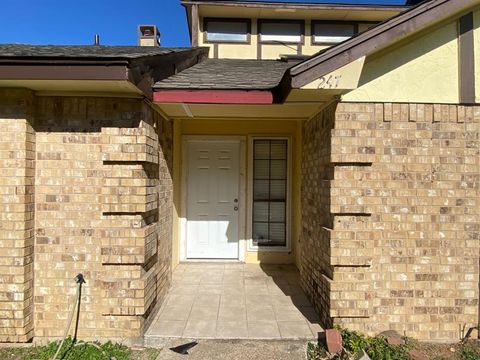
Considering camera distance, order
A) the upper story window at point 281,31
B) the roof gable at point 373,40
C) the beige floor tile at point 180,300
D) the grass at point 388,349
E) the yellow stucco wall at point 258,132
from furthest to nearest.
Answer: the upper story window at point 281,31, the yellow stucco wall at point 258,132, the beige floor tile at point 180,300, the grass at point 388,349, the roof gable at point 373,40

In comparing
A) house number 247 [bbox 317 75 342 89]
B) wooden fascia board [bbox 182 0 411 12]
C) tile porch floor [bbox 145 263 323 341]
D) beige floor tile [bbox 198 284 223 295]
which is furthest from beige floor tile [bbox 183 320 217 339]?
wooden fascia board [bbox 182 0 411 12]

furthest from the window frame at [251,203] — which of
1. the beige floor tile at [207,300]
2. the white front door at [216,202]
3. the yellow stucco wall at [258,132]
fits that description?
the beige floor tile at [207,300]

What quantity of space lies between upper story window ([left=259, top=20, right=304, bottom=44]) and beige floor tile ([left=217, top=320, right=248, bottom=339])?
5855 millimetres

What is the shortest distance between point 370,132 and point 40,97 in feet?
11.2

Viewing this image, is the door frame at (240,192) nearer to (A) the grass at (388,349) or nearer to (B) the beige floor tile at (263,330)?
(B) the beige floor tile at (263,330)

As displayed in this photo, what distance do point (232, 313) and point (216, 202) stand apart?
254 cm

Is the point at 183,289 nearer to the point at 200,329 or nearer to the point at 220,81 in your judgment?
the point at 200,329

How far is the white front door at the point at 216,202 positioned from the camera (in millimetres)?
6266

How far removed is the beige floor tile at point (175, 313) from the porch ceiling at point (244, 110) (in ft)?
8.32

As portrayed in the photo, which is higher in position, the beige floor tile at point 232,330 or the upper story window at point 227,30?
the upper story window at point 227,30

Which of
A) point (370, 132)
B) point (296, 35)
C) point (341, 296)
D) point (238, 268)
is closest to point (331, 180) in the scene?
point (370, 132)

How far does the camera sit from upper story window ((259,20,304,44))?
7285mm

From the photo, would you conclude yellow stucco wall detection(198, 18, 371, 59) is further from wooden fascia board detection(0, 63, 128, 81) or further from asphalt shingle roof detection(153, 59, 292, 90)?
wooden fascia board detection(0, 63, 128, 81)

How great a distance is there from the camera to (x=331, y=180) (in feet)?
11.4
